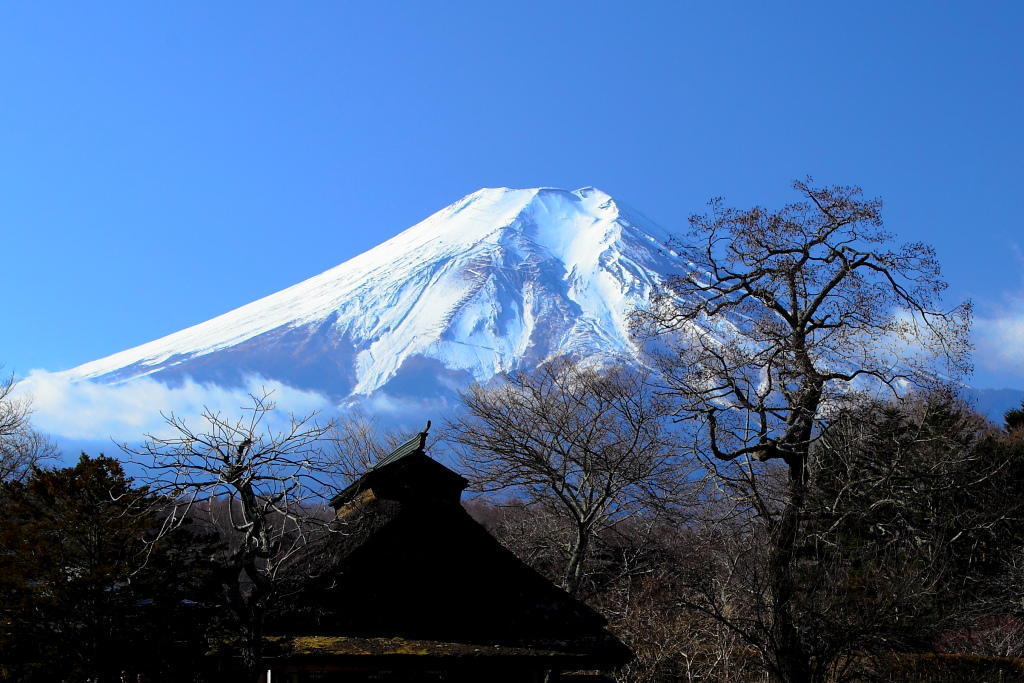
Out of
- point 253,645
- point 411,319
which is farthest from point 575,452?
point 411,319

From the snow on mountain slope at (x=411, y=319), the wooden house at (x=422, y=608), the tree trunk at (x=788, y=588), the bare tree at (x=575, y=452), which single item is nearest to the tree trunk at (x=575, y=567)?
the bare tree at (x=575, y=452)

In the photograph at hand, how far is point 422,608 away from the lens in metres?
13.6

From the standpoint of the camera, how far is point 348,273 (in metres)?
177

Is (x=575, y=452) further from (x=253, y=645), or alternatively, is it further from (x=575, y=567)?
(x=253, y=645)

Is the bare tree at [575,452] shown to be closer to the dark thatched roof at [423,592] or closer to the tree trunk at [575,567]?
the tree trunk at [575,567]

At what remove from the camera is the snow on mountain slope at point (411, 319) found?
154 meters

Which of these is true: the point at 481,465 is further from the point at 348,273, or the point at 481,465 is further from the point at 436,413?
the point at 348,273

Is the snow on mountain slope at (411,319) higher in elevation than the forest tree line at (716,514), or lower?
higher

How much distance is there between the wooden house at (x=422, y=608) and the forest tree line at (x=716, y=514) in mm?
589

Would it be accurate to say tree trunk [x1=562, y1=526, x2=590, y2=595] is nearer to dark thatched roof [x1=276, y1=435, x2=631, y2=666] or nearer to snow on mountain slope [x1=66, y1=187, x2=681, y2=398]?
dark thatched roof [x1=276, y1=435, x2=631, y2=666]

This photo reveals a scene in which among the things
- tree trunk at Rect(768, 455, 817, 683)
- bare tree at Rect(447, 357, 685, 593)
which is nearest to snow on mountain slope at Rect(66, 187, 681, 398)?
bare tree at Rect(447, 357, 685, 593)

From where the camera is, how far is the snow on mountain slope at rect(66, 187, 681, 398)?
506ft

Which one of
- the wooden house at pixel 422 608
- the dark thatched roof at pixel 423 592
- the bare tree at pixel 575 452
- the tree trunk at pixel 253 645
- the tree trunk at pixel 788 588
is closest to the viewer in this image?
the tree trunk at pixel 253 645

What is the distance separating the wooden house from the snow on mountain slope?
127303 millimetres
